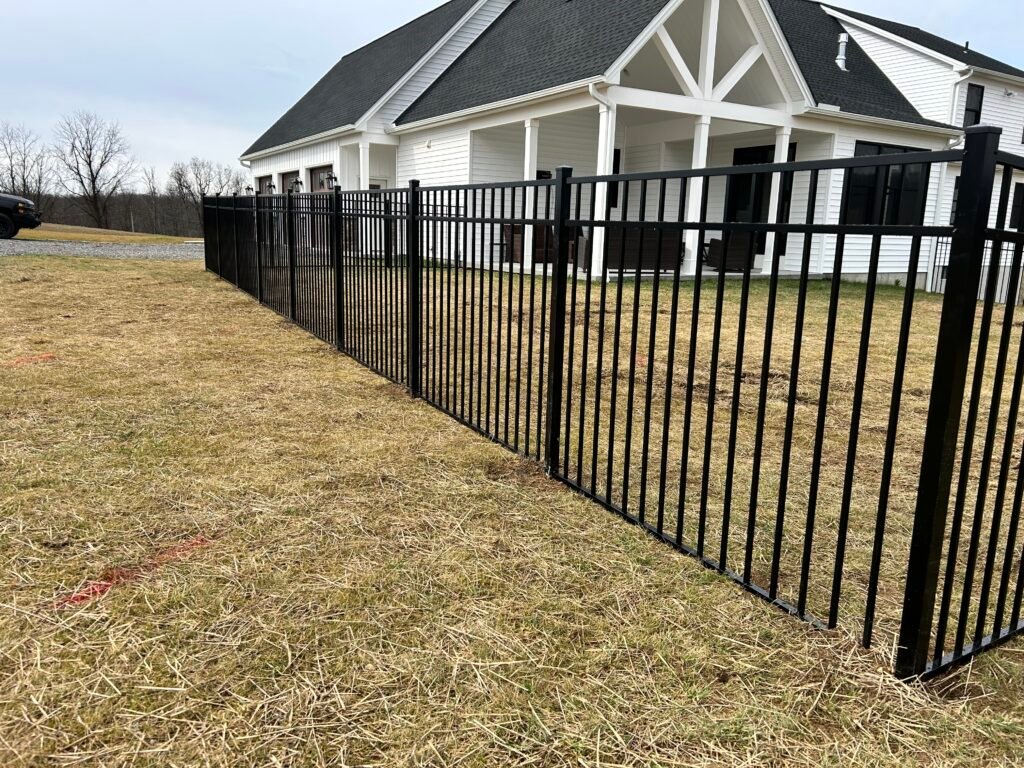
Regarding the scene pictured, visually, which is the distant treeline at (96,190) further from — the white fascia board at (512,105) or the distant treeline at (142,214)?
the white fascia board at (512,105)

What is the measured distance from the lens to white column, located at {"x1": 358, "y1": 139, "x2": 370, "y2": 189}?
17.9m

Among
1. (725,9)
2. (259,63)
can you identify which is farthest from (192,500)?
(259,63)

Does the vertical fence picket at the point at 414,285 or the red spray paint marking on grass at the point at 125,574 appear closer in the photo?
the red spray paint marking on grass at the point at 125,574

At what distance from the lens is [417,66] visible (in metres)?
18.5

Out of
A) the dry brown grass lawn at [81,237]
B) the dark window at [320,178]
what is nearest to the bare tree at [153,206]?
the dry brown grass lawn at [81,237]

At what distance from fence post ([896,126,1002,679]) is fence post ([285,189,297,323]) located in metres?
7.08

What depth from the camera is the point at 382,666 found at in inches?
86.9

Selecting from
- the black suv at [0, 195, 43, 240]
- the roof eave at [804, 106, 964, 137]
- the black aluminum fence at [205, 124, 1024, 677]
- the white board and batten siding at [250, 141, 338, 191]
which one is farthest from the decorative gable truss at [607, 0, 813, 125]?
the black suv at [0, 195, 43, 240]

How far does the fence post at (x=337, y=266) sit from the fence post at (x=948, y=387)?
552 centimetres

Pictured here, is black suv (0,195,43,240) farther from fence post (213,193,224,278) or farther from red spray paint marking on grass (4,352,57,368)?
red spray paint marking on grass (4,352,57,368)

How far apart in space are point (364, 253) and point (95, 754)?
5.00 metres

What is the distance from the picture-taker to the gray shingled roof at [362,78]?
19.0 metres

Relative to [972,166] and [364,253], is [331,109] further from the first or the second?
[972,166]

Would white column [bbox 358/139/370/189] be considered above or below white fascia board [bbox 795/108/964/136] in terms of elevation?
below
